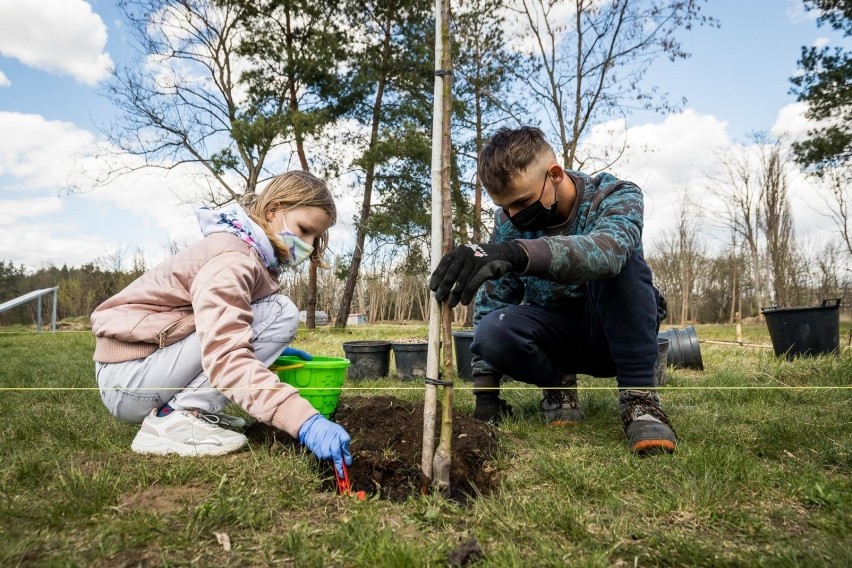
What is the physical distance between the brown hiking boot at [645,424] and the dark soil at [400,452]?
22.7 inches

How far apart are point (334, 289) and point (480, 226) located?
65.0 ft

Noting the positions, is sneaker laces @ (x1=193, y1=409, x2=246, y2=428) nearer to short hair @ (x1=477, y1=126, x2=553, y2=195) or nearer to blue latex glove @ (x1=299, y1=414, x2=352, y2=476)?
blue latex glove @ (x1=299, y1=414, x2=352, y2=476)

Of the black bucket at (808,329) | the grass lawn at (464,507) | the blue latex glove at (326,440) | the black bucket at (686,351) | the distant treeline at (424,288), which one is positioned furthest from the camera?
the distant treeline at (424,288)

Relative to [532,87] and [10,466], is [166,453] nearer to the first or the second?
[10,466]

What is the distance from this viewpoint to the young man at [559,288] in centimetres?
167

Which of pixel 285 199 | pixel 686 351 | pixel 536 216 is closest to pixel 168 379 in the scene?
pixel 285 199

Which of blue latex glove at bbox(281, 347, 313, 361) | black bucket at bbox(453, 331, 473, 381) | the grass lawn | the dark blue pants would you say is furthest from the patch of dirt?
black bucket at bbox(453, 331, 473, 381)

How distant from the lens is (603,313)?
7.57ft

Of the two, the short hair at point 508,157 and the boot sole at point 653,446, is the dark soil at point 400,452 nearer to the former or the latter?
the boot sole at point 653,446

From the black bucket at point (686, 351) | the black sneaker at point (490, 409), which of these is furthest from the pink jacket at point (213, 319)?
the black bucket at point (686, 351)

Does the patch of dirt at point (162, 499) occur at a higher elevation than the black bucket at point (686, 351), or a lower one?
lower

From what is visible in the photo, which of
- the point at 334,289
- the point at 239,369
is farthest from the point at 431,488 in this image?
the point at 334,289

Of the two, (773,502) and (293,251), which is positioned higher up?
(293,251)

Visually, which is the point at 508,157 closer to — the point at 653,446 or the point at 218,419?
the point at 653,446
